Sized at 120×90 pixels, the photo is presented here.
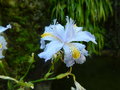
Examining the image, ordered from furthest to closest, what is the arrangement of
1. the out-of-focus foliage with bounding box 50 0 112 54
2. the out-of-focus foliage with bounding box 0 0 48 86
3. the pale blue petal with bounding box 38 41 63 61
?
the out-of-focus foliage with bounding box 50 0 112 54 < the out-of-focus foliage with bounding box 0 0 48 86 < the pale blue petal with bounding box 38 41 63 61

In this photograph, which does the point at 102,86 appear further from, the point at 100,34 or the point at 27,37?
the point at 27,37

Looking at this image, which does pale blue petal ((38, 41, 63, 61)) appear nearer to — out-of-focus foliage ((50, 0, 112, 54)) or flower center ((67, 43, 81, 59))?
flower center ((67, 43, 81, 59))

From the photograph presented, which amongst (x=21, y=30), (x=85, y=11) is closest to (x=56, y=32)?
(x=21, y=30)

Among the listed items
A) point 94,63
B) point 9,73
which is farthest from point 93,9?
point 9,73

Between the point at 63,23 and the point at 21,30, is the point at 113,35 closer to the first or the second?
the point at 63,23

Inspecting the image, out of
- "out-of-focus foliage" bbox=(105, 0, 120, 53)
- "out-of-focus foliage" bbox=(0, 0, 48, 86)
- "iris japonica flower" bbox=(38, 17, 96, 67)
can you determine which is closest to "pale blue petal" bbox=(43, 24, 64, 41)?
"iris japonica flower" bbox=(38, 17, 96, 67)

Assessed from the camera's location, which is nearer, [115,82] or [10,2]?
[10,2]
